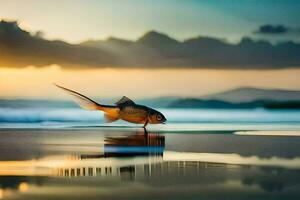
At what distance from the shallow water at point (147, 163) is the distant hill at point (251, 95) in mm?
264

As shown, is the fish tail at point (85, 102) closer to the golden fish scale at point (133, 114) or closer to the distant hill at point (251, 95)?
the golden fish scale at point (133, 114)

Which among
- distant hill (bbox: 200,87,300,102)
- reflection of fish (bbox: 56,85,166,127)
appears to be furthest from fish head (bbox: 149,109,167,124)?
distant hill (bbox: 200,87,300,102)

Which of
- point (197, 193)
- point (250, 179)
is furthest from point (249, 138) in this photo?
point (197, 193)

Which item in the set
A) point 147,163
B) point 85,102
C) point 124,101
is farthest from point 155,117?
point 147,163

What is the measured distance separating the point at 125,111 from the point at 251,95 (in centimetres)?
107

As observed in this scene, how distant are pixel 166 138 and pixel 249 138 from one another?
67 cm

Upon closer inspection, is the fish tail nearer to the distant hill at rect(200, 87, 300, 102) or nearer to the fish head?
the fish head

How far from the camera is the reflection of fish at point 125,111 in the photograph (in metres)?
5.11

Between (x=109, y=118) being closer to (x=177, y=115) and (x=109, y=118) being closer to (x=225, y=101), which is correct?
(x=177, y=115)

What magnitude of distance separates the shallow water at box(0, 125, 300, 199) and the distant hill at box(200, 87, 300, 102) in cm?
26

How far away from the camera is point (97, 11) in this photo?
5199 mm

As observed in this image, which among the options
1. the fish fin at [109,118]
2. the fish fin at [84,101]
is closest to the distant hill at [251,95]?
the fish fin at [109,118]

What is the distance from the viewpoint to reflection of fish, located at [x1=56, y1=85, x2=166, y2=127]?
511cm

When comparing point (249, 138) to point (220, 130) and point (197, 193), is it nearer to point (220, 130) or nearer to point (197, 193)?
point (220, 130)
